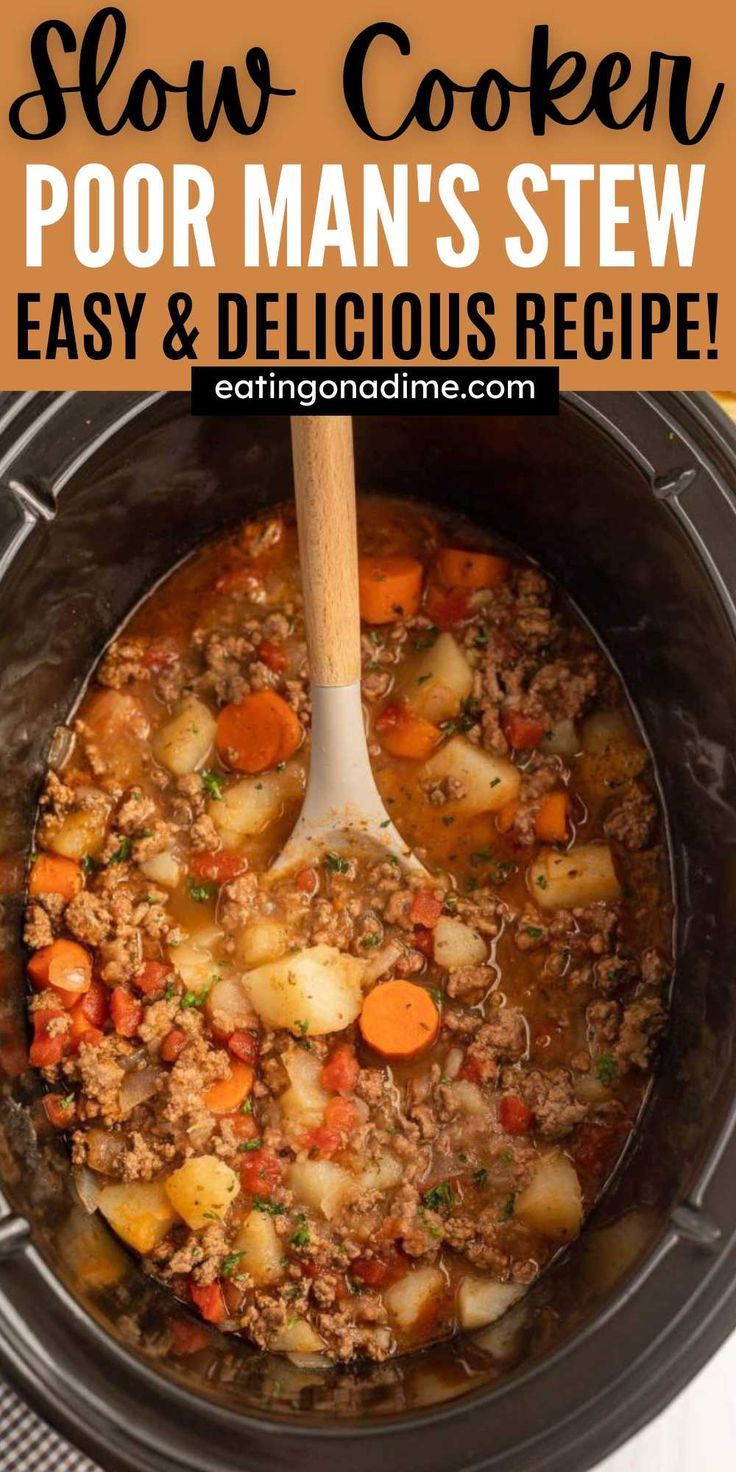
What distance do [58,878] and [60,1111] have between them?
0.62 m

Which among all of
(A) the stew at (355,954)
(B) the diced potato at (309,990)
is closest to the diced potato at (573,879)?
(A) the stew at (355,954)

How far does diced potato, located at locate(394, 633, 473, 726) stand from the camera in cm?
429

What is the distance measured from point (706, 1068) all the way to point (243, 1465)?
1392 millimetres

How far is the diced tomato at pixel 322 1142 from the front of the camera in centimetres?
394

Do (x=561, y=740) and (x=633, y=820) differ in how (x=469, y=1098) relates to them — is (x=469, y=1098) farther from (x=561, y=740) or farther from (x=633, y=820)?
(x=561, y=740)

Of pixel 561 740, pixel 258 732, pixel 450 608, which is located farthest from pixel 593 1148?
pixel 450 608

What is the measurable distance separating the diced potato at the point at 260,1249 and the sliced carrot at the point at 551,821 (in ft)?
4.03

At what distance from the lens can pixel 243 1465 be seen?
129 inches

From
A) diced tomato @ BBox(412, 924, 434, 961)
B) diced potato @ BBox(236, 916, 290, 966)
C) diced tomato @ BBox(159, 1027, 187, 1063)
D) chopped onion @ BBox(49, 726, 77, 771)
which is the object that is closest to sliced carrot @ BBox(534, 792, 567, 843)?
diced tomato @ BBox(412, 924, 434, 961)

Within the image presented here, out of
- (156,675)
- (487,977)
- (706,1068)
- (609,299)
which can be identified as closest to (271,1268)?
(487,977)

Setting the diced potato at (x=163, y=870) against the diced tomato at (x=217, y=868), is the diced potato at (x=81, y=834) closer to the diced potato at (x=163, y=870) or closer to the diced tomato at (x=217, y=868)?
the diced potato at (x=163, y=870)

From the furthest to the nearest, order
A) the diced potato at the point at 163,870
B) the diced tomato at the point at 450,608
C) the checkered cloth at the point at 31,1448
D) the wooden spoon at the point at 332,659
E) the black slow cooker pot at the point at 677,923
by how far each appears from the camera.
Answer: the diced tomato at the point at 450,608, the diced potato at the point at 163,870, the checkered cloth at the point at 31,1448, the wooden spoon at the point at 332,659, the black slow cooker pot at the point at 677,923

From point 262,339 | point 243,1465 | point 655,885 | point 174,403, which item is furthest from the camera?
point 655,885

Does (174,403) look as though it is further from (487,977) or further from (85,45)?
(487,977)
